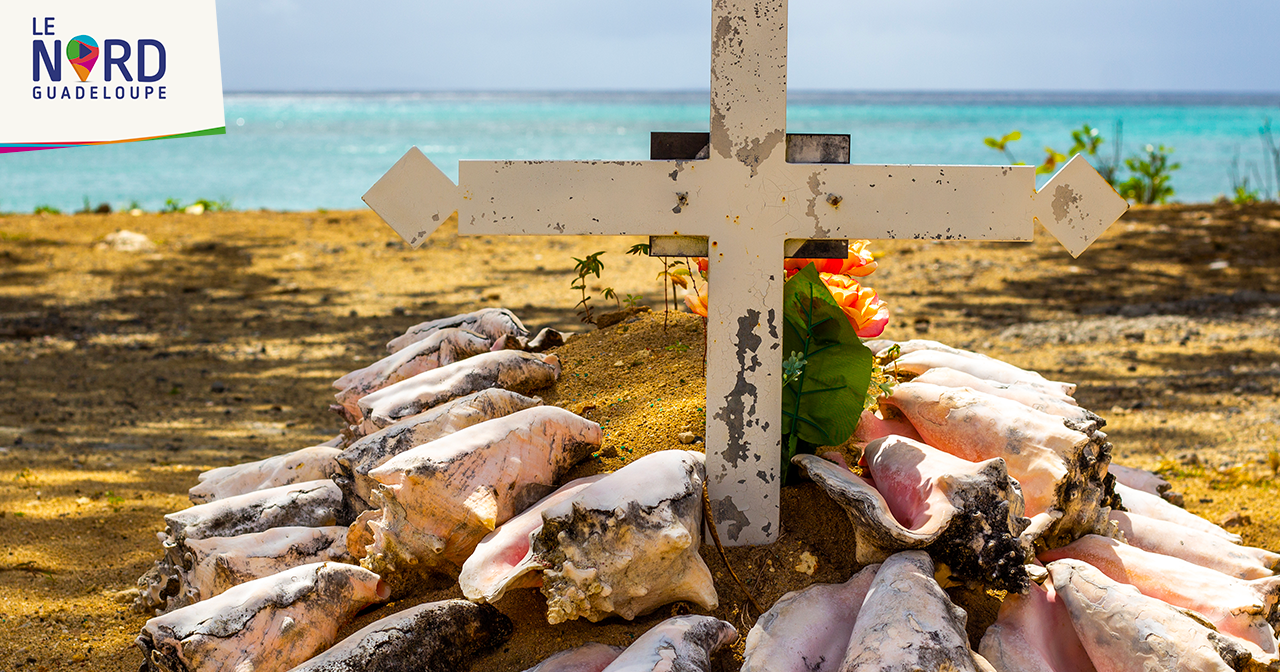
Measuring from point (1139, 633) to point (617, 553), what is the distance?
0.91m

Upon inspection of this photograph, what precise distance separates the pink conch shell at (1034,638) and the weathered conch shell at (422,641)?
899 mm

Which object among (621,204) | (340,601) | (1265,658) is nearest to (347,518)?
(340,601)

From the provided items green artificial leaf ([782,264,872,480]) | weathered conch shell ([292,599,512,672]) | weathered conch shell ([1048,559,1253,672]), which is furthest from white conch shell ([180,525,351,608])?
weathered conch shell ([1048,559,1253,672])

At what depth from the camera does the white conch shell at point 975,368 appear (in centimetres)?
233

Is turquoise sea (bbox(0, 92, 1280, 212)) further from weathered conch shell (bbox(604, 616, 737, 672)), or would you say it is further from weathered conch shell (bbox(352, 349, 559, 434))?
weathered conch shell (bbox(604, 616, 737, 672))

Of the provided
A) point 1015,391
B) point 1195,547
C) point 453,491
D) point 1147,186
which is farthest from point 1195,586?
point 1147,186

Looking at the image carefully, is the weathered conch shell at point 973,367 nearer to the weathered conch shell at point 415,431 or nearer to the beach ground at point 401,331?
the beach ground at point 401,331

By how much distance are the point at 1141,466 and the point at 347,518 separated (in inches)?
120

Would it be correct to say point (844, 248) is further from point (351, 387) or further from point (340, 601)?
point (351, 387)

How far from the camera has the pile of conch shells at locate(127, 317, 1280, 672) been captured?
Result: 164 centimetres

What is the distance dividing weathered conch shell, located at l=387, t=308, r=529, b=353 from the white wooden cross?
3.02 feet

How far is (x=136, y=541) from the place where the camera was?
303cm

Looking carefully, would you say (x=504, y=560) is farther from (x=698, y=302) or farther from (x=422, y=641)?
(x=698, y=302)

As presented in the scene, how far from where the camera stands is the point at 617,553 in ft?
5.41
